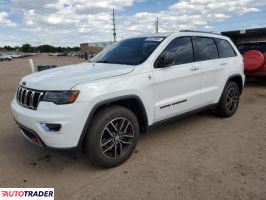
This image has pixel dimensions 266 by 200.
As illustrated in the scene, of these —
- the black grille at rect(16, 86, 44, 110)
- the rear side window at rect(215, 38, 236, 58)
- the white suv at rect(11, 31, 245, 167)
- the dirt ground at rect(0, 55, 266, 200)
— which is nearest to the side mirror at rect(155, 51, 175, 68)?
the white suv at rect(11, 31, 245, 167)

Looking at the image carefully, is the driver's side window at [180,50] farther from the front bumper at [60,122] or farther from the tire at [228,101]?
the front bumper at [60,122]

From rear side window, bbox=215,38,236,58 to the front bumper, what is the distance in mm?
3388

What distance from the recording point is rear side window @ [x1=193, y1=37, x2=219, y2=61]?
4.98 meters

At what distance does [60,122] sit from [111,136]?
0.75 metres

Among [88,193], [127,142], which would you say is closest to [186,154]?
[127,142]

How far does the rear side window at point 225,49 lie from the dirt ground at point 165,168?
1.46 meters

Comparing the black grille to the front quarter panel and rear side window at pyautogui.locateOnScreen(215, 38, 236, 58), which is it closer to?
the front quarter panel

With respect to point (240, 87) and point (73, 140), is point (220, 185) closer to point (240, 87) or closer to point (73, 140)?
point (73, 140)

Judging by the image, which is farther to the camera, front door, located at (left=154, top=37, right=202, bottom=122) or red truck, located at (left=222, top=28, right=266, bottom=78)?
red truck, located at (left=222, top=28, right=266, bottom=78)

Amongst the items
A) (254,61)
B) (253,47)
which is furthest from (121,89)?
(253,47)

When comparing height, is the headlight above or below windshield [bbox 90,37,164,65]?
below

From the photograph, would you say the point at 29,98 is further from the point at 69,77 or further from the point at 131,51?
the point at 131,51

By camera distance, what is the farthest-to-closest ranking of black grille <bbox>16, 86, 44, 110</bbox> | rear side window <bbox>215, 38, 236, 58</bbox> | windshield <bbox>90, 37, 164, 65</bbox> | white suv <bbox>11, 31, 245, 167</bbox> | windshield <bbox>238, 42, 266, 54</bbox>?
windshield <bbox>238, 42, 266, 54</bbox> < rear side window <bbox>215, 38, 236, 58</bbox> < windshield <bbox>90, 37, 164, 65</bbox> < black grille <bbox>16, 86, 44, 110</bbox> < white suv <bbox>11, 31, 245, 167</bbox>

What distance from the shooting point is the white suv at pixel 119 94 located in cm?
331
